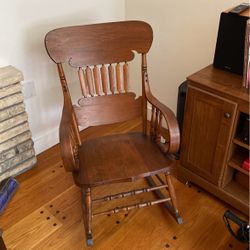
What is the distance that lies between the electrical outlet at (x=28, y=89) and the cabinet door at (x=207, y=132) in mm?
958

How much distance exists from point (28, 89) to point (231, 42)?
3.93 ft

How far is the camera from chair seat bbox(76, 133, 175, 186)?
1.38 m

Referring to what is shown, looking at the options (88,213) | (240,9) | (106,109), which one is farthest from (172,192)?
(240,9)

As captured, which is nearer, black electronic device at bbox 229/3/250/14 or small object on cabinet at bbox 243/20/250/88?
small object on cabinet at bbox 243/20/250/88

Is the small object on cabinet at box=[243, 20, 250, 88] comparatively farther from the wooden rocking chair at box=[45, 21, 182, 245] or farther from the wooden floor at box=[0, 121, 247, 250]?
the wooden floor at box=[0, 121, 247, 250]

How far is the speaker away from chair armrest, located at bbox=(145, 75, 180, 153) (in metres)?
0.38

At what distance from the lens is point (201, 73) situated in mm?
1542

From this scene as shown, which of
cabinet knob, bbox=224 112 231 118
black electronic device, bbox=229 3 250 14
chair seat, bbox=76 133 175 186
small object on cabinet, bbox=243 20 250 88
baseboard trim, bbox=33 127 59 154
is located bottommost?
baseboard trim, bbox=33 127 59 154

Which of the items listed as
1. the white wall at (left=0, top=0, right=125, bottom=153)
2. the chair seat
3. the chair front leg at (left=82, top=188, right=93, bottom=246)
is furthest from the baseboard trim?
the chair front leg at (left=82, top=188, right=93, bottom=246)

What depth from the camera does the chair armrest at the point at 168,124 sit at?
1386 millimetres

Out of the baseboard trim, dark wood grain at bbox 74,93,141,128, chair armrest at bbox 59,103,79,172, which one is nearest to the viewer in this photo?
chair armrest at bbox 59,103,79,172

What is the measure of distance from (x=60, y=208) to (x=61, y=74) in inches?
30.1

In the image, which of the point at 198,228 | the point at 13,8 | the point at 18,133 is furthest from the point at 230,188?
the point at 13,8

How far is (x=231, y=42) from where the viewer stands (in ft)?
4.84
